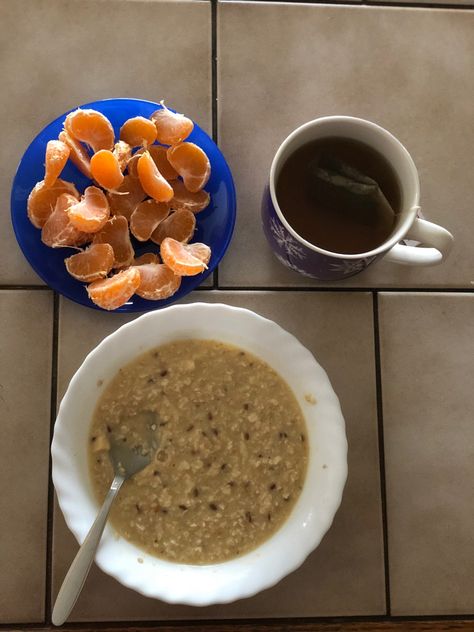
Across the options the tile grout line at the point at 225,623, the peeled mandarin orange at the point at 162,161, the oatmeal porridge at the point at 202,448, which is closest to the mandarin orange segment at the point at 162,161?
the peeled mandarin orange at the point at 162,161

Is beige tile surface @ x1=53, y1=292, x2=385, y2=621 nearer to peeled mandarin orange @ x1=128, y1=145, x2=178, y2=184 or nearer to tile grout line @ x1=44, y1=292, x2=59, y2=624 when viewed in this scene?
tile grout line @ x1=44, y1=292, x2=59, y2=624

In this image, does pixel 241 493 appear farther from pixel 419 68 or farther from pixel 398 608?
pixel 419 68

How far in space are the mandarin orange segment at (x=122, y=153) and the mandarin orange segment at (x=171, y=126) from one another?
0.05 meters

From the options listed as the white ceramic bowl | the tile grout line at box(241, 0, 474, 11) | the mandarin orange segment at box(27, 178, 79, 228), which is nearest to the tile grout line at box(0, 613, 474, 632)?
the white ceramic bowl

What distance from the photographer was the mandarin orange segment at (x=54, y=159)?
0.84 m

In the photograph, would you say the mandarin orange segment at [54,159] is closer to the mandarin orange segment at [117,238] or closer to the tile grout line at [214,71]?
the mandarin orange segment at [117,238]

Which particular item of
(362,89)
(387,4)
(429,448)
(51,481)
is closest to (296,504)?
(429,448)

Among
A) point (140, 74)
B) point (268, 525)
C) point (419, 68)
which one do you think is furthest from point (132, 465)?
point (419, 68)

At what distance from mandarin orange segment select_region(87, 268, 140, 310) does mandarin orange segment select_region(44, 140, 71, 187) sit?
14 centimetres

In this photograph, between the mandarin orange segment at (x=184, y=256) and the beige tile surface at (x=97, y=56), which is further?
the beige tile surface at (x=97, y=56)

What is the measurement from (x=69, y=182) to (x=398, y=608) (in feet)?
2.31

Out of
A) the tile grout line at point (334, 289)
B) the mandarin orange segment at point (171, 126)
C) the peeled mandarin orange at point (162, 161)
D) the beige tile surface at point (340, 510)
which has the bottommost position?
the beige tile surface at point (340, 510)

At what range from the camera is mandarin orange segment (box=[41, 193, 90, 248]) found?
84 cm

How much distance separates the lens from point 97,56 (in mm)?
Result: 956
